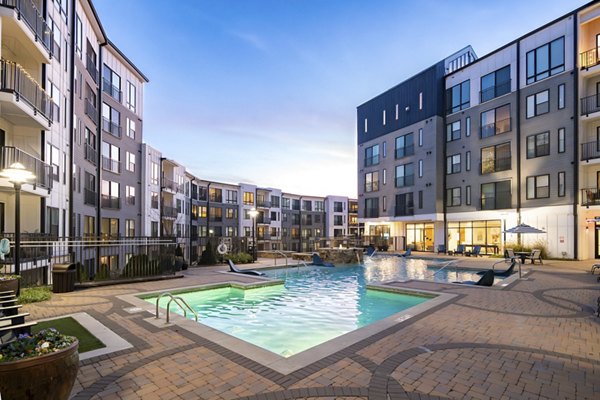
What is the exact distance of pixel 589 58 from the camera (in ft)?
76.6

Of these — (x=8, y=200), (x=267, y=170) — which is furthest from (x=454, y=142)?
(x=267, y=170)

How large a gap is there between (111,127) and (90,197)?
6.56m

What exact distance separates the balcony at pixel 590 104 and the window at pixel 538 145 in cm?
259

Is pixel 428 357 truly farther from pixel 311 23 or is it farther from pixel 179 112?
pixel 179 112

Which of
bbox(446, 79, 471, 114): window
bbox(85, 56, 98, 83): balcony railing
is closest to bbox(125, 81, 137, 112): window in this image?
bbox(85, 56, 98, 83): balcony railing

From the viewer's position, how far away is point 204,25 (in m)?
28.7

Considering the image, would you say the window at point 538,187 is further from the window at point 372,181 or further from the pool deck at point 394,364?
the pool deck at point 394,364

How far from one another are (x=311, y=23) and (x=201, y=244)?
34454mm

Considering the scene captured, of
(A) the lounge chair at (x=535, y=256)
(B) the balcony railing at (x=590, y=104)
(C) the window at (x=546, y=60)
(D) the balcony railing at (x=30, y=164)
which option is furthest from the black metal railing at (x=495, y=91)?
(D) the balcony railing at (x=30, y=164)

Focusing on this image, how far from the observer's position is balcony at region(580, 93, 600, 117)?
22767 mm

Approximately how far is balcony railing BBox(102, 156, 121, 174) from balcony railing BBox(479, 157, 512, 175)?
3141cm

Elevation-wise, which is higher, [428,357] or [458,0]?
[458,0]

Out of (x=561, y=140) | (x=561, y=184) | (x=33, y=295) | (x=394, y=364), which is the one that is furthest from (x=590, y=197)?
(x=33, y=295)

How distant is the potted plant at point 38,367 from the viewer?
3271mm
